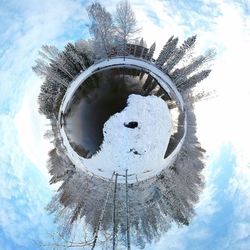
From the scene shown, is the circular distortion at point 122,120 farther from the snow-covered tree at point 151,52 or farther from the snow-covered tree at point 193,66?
the snow-covered tree at point 193,66

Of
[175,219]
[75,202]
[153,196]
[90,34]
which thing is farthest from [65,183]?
[90,34]

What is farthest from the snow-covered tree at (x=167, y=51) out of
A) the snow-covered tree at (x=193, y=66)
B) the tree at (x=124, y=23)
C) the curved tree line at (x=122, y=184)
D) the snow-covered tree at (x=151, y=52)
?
the tree at (x=124, y=23)

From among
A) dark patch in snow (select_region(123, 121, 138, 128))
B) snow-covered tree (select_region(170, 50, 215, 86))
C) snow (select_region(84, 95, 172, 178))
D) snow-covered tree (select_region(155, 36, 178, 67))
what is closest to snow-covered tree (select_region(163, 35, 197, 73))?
snow-covered tree (select_region(155, 36, 178, 67))

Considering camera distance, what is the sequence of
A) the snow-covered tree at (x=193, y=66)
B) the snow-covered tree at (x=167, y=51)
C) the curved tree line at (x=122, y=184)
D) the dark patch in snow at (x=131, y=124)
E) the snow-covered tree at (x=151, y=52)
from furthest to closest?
the snow-covered tree at (x=193, y=66)
the snow-covered tree at (x=167, y=51)
the snow-covered tree at (x=151, y=52)
the curved tree line at (x=122, y=184)
the dark patch in snow at (x=131, y=124)

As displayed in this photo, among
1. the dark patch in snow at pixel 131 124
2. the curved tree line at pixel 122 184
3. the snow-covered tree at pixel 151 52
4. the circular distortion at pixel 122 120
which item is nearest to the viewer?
the dark patch in snow at pixel 131 124

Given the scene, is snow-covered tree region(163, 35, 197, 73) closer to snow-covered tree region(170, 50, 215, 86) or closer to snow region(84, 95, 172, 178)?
snow-covered tree region(170, 50, 215, 86)

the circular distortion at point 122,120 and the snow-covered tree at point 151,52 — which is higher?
the snow-covered tree at point 151,52
